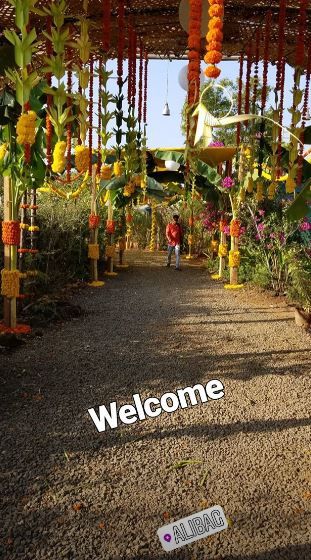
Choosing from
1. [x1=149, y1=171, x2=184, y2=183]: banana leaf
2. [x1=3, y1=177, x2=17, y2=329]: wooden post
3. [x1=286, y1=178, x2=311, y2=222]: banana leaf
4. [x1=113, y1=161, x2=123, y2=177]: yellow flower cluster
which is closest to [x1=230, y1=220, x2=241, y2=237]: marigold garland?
[x1=149, y1=171, x2=184, y2=183]: banana leaf

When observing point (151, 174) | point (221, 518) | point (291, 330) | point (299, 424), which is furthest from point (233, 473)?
point (151, 174)

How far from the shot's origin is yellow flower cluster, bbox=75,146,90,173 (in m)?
3.28

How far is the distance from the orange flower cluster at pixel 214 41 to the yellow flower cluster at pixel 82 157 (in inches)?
37.5

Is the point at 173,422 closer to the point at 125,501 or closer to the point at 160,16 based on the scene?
the point at 125,501

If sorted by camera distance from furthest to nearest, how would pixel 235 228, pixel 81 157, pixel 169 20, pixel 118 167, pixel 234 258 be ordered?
pixel 234 258
pixel 235 228
pixel 169 20
pixel 118 167
pixel 81 157

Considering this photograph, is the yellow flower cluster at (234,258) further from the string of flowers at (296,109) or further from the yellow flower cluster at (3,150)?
the string of flowers at (296,109)

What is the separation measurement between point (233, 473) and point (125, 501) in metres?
0.63

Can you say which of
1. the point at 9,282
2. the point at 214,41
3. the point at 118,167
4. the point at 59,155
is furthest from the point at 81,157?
the point at 9,282

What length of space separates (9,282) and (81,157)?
2.16m

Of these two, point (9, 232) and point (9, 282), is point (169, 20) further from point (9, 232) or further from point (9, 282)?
point (9, 282)

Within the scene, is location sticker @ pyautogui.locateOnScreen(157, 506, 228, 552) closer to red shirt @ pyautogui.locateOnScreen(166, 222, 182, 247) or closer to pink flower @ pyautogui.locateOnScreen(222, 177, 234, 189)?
pink flower @ pyautogui.locateOnScreen(222, 177, 234, 189)

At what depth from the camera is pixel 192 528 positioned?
226cm

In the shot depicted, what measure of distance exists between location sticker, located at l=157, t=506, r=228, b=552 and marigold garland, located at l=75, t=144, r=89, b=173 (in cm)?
221

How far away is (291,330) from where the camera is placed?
5.88 metres
